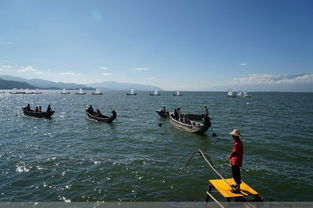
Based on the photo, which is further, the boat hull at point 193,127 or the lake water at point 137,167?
the boat hull at point 193,127

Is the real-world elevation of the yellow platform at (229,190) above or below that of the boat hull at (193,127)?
above

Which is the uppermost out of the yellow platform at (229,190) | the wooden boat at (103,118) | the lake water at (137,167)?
the yellow platform at (229,190)

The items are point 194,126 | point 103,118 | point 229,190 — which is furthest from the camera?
point 103,118

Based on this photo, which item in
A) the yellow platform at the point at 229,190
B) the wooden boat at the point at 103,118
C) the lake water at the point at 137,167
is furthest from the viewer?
the wooden boat at the point at 103,118

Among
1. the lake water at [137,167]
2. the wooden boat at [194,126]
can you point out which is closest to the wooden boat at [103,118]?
the lake water at [137,167]

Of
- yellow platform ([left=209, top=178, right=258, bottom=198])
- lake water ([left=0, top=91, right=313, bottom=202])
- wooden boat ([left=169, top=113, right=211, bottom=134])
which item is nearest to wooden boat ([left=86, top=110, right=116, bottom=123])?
lake water ([left=0, top=91, right=313, bottom=202])

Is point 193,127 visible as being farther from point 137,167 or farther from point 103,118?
point 103,118

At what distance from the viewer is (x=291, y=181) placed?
14.1 metres

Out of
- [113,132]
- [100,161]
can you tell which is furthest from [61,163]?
[113,132]

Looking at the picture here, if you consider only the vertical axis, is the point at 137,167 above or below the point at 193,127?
below

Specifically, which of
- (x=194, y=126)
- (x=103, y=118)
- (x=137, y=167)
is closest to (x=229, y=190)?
(x=137, y=167)

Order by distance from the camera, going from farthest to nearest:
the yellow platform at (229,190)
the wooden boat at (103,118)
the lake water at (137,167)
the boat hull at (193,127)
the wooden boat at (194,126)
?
the wooden boat at (103,118), the boat hull at (193,127), the wooden boat at (194,126), the lake water at (137,167), the yellow platform at (229,190)

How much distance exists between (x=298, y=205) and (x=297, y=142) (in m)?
20.6

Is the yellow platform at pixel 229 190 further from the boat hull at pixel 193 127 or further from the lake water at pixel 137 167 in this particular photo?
the boat hull at pixel 193 127
